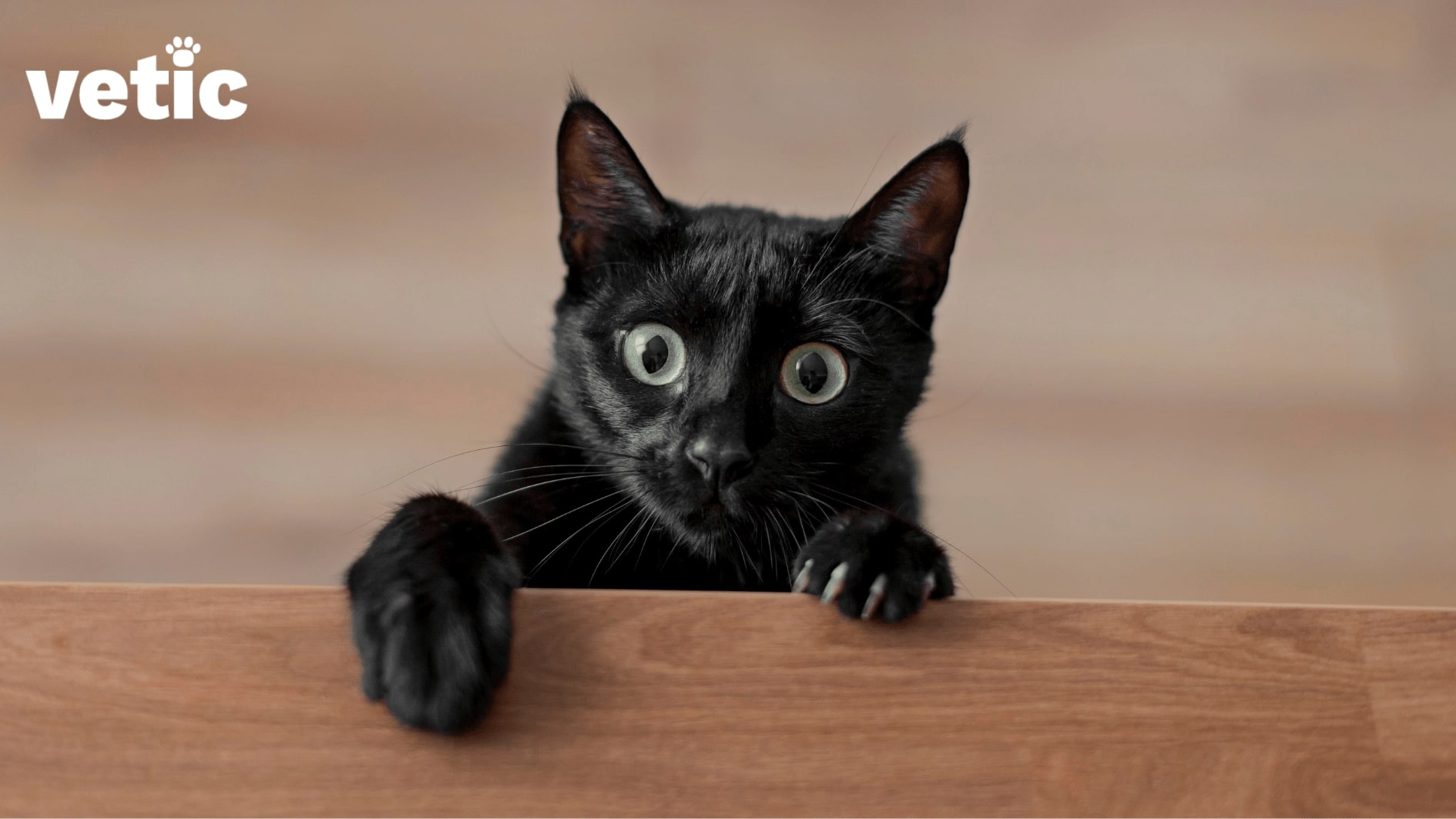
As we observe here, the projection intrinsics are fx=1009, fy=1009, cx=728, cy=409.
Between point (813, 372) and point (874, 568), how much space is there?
0.35 meters

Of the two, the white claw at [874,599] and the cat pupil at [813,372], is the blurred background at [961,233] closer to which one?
the cat pupil at [813,372]

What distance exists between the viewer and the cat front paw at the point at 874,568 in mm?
822

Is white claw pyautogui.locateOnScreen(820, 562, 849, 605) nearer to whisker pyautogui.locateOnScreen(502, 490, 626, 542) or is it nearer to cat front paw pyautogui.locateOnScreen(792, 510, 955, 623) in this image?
cat front paw pyautogui.locateOnScreen(792, 510, 955, 623)

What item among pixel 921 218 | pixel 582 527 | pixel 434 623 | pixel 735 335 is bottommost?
pixel 582 527

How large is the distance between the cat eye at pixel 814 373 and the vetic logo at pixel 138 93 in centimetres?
157

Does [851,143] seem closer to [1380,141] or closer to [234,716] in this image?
[1380,141]

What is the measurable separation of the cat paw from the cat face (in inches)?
11.1

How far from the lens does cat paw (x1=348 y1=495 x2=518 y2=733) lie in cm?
74

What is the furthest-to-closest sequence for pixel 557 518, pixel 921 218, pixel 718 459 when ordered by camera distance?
pixel 921 218
pixel 557 518
pixel 718 459

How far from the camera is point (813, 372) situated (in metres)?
1.15

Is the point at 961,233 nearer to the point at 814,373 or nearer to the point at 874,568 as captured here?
the point at 814,373

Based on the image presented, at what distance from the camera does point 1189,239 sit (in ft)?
7.44

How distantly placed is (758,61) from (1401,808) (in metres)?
1.85

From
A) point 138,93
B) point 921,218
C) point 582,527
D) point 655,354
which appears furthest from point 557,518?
point 138,93
